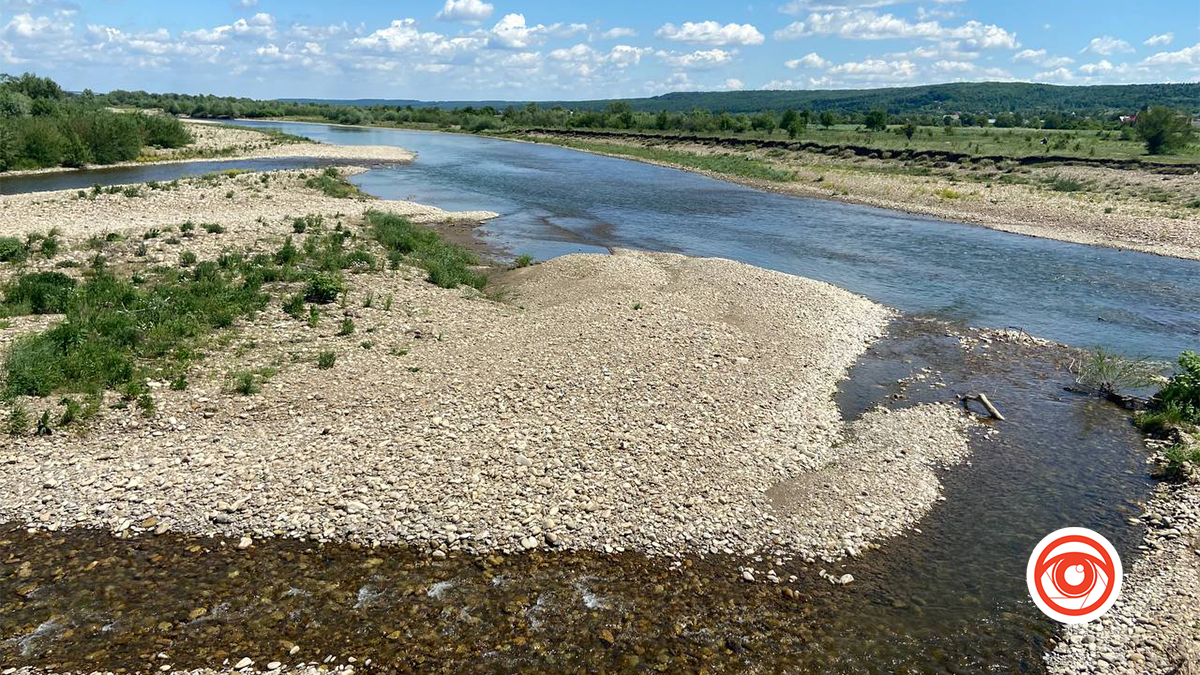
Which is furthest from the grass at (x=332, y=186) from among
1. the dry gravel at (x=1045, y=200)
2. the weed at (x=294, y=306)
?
the dry gravel at (x=1045, y=200)

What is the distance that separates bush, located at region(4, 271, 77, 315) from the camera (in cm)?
1816

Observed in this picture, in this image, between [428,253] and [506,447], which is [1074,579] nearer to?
[506,447]

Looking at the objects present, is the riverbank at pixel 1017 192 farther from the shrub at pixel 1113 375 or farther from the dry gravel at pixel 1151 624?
the dry gravel at pixel 1151 624

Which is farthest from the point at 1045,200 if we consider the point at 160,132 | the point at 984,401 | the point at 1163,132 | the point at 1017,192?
the point at 160,132

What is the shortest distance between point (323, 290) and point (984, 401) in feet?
58.4

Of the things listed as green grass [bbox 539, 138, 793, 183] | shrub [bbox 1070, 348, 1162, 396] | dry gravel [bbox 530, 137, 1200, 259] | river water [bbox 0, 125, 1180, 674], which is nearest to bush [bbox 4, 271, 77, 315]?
river water [bbox 0, 125, 1180, 674]

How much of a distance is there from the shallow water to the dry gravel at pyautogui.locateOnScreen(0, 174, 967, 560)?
1.80 ft

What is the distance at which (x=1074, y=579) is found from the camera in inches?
396

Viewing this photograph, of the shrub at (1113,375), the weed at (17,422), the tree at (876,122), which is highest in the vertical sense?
the tree at (876,122)

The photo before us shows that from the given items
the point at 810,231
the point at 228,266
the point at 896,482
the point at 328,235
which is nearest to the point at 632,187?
the point at 810,231

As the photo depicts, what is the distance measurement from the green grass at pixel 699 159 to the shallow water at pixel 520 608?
194 feet

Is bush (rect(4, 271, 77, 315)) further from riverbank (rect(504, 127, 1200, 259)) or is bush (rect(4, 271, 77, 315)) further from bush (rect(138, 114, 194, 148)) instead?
bush (rect(138, 114, 194, 148))

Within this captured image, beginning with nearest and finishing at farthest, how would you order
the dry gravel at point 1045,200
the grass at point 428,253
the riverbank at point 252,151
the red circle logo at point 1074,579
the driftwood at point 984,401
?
the red circle logo at point 1074,579, the driftwood at point 984,401, the grass at point 428,253, the dry gravel at point 1045,200, the riverbank at point 252,151

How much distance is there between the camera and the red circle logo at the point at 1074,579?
9.50 m
